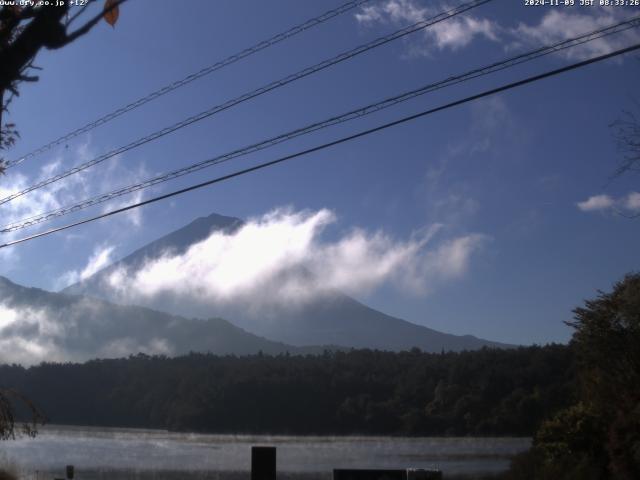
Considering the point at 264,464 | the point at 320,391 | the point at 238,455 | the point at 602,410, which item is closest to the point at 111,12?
the point at 264,464

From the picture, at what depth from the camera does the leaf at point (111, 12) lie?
6496 mm

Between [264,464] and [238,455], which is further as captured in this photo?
[238,455]

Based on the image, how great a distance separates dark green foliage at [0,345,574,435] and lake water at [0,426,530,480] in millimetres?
3615

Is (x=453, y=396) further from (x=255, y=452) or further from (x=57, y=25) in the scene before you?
(x=57, y=25)

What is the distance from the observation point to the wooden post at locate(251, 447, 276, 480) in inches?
535

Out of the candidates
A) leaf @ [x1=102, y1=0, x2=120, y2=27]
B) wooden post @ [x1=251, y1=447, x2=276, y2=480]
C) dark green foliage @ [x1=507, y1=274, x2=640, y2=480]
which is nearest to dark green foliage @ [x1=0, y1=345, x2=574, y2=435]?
dark green foliage @ [x1=507, y1=274, x2=640, y2=480]

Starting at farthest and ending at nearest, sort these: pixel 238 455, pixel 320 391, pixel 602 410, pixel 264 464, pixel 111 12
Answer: pixel 320 391 → pixel 238 455 → pixel 602 410 → pixel 264 464 → pixel 111 12

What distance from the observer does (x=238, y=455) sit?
3529 inches

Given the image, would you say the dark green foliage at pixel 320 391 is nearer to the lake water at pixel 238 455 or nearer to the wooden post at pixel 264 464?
the lake water at pixel 238 455

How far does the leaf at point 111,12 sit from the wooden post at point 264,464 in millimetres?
8844

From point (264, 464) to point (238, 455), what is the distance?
260 feet

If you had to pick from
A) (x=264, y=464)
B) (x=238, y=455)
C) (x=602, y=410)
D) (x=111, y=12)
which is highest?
(x=111, y=12)

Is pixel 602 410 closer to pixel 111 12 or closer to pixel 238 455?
pixel 111 12

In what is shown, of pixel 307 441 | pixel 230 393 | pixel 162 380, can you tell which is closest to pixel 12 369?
pixel 162 380
